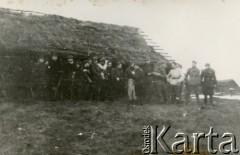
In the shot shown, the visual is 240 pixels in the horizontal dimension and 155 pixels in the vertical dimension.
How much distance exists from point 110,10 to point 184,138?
8.44 ft

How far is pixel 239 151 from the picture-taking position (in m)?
6.22

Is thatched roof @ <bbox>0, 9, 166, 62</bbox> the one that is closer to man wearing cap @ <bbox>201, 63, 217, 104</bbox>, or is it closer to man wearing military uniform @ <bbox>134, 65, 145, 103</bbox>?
man wearing military uniform @ <bbox>134, 65, 145, 103</bbox>

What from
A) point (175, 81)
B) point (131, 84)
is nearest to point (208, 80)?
point (175, 81)

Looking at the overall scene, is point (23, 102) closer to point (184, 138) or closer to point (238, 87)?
point (184, 138)

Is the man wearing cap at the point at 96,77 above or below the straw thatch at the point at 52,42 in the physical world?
below

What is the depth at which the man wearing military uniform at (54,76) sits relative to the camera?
8.08 m

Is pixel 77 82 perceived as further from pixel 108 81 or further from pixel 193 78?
pixel 193 78

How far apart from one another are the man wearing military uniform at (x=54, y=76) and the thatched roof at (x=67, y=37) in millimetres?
414

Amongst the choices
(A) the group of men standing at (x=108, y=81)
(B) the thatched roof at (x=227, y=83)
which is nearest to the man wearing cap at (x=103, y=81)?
(A) the group of men standing at (x=108, y=81)

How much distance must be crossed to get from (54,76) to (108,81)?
1.20m

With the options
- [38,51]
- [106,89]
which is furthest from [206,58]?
[38,51]

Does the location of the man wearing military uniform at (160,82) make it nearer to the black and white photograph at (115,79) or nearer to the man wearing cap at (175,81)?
the black and white photograph at (115,79)

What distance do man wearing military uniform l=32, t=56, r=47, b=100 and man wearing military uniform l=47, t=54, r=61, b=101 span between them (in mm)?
102

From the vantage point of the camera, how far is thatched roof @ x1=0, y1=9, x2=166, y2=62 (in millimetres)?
8562
